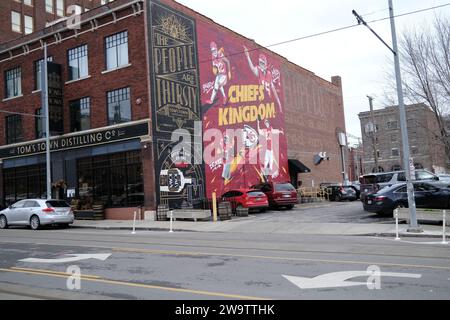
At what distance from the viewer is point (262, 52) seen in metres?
36.8

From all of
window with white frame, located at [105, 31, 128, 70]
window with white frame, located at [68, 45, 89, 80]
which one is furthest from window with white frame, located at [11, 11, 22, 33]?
window with white frame, located at [105, 31, 128, 70]

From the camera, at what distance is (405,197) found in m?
19.5

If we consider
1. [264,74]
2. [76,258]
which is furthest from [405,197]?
[264,74]

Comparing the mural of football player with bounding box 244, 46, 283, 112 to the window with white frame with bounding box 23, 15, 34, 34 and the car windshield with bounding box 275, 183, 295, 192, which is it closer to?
the car windshield with bounding box 275, 183, 295, 192

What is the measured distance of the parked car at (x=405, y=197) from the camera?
19.1 metres

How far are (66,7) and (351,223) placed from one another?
1686 inches

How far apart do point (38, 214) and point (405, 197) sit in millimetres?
16838

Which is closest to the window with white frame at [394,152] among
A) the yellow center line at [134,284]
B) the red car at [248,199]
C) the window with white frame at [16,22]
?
the red car at [248,199]

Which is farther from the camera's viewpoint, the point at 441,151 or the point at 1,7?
the point at 1,7

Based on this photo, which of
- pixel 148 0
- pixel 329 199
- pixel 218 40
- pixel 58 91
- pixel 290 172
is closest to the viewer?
pixel 148 0

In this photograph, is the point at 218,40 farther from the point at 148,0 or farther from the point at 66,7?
the point at 66,7

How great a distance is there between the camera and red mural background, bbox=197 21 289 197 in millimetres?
29281

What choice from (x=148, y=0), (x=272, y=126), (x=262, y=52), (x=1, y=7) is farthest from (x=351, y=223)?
(x=1, y=7)

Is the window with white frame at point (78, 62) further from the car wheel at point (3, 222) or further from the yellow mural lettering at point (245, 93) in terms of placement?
the yellow mural lettering at point (245, 93)
